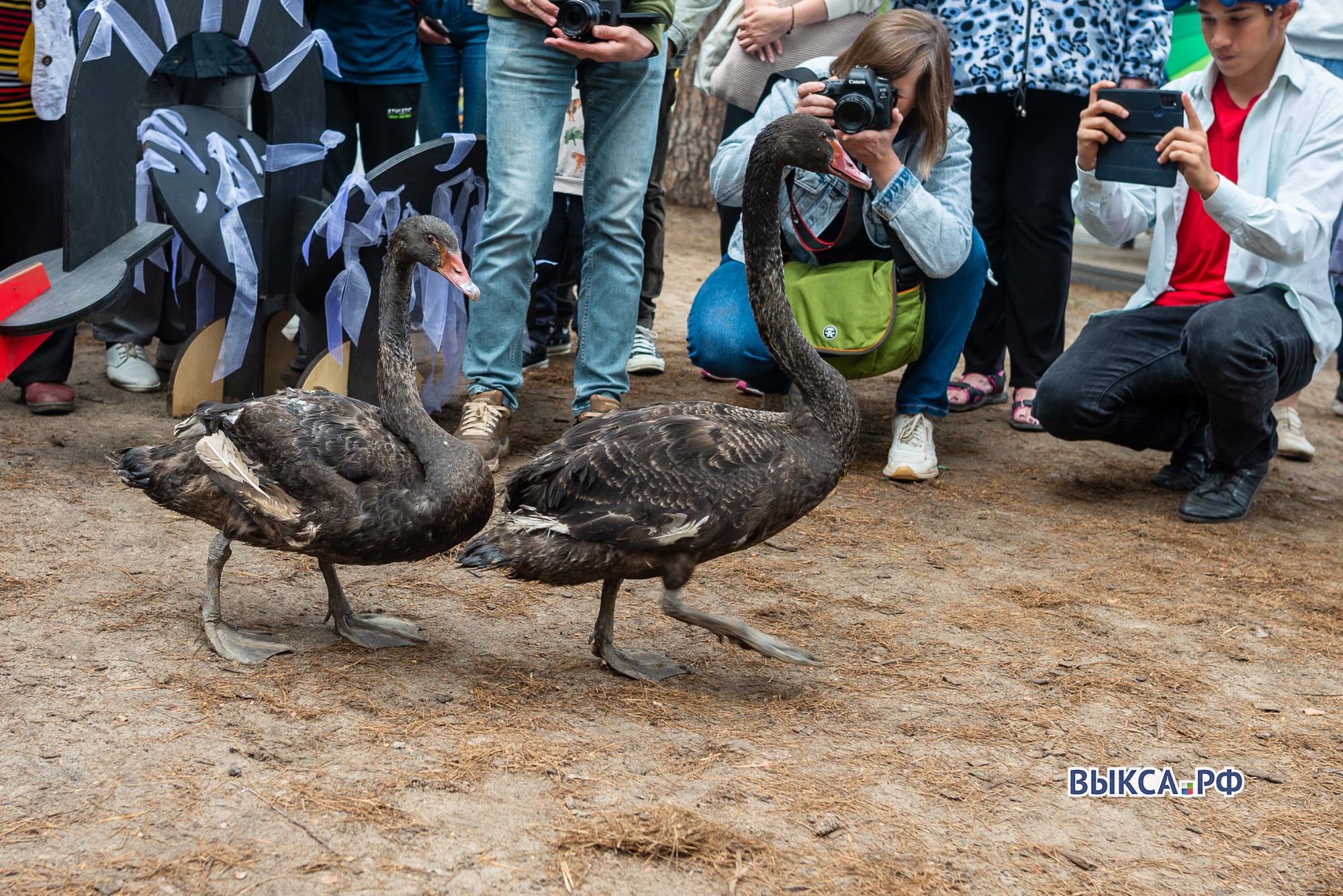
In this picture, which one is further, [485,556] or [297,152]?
[297,152]

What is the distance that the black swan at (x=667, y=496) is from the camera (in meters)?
2.94

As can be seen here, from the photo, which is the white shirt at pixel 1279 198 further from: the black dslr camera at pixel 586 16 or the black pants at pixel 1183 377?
the black dslr camera at pixel 586 16

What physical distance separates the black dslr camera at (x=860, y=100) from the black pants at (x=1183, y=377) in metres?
1.39

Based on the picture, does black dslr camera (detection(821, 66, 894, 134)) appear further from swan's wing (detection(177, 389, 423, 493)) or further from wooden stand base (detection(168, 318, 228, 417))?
wooden stand base (detection(168, 318, 228, 417))

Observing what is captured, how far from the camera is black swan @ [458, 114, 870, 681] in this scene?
294cm

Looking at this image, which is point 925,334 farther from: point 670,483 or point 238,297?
point 238,297

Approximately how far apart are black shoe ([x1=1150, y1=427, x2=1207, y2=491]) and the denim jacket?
1.42 metres

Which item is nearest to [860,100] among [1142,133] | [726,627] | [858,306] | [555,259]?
[858,306]

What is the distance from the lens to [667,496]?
2.95 meters

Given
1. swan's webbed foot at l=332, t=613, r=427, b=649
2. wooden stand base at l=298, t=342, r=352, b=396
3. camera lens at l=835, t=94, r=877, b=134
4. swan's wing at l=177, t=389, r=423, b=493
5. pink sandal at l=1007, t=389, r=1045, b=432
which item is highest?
camera lens at l=835, t=94, r=877, b=134

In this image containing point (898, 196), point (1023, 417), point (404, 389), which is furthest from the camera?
point (1023, 417)

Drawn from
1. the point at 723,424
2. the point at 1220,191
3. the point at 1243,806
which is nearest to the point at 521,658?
the point at 723,424

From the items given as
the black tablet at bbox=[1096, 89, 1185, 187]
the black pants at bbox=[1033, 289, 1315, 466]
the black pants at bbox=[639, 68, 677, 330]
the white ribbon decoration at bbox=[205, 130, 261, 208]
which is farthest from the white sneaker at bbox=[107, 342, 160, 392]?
the black tablet at bbox=[1096, 89, 1185, 187]

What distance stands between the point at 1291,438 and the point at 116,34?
218 inches
